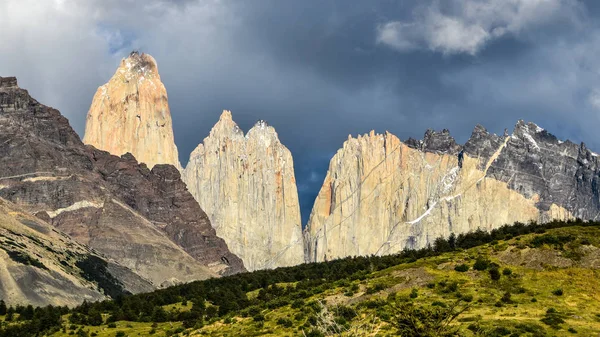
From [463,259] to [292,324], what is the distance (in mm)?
28480

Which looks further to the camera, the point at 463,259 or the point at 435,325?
the point at 463,259

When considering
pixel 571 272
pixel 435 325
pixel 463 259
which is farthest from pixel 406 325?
pixel 463 259

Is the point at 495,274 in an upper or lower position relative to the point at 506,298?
upper

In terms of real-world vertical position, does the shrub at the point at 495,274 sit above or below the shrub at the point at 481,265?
below

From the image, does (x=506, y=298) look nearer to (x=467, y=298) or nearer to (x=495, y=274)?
(x=467, y=298)

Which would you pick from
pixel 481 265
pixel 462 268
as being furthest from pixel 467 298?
pixel 462 268

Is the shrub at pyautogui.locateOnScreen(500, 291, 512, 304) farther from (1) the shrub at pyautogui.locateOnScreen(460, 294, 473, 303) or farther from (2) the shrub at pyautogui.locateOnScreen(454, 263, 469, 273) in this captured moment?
(2) the shrub at pyautogui.locateOnScreen(454, 263, 469, 273)

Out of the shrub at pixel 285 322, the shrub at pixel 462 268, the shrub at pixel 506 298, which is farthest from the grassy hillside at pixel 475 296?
the shrub at pixel 506 298

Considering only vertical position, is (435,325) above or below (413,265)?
below

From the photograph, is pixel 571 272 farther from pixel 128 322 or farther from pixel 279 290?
pixel 128 322

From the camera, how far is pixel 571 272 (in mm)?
101750

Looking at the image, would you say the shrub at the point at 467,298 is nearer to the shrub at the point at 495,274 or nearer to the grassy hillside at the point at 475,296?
the grassy hillside at the point at 475,296

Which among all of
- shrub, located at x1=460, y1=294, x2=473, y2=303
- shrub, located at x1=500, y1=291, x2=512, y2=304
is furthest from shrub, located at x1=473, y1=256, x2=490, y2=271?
shrub, located at x1=500, y1=291, x2=512, y2=304

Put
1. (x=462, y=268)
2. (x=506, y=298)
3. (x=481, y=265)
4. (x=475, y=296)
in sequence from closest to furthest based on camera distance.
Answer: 1. (x=506, y=298)
2. (x=475, y=296)
3. (x=481, y=265)
4. (x=462, y=268)
